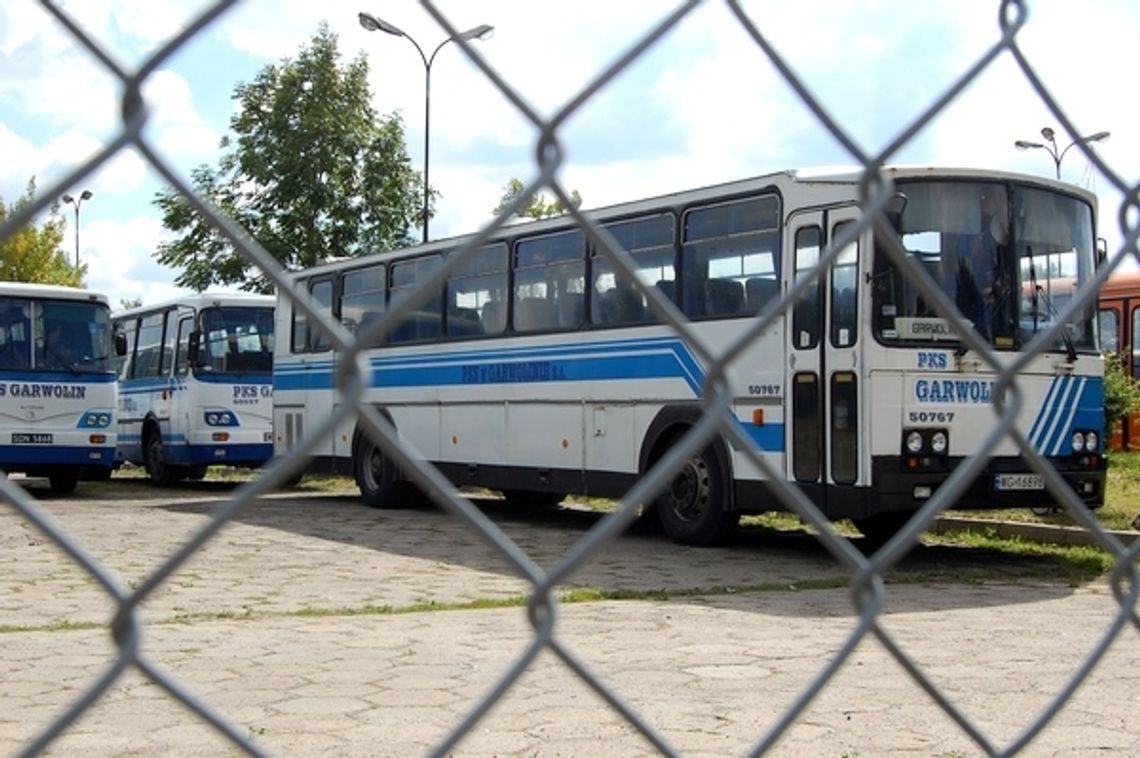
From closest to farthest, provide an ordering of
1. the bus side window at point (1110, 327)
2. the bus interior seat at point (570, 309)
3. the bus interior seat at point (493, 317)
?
the bus interior seat at point (570, 309) < the bus interior seat at point (493, 317) < the bus side window at point (1110, 327)

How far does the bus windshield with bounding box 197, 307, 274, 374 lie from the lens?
21422 mm

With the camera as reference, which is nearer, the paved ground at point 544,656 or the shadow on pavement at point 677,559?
the paved ground at point 544,656

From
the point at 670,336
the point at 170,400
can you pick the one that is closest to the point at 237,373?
the point at 170,400

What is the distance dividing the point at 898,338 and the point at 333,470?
8597 millimetres

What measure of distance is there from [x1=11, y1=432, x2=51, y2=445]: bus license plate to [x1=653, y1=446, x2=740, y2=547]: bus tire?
863cm

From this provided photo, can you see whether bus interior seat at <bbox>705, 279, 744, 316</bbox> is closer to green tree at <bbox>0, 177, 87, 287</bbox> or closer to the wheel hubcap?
the wheel hubcap

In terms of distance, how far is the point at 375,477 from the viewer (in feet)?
54.7

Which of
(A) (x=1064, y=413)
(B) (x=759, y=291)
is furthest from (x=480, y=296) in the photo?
(A) (x=1064, y=413)

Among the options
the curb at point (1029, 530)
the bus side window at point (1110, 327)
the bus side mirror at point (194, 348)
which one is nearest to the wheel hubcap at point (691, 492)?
the curb at point (1029, 530)

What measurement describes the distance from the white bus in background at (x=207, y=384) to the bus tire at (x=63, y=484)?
227 cm

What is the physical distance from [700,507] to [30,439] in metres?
9.23

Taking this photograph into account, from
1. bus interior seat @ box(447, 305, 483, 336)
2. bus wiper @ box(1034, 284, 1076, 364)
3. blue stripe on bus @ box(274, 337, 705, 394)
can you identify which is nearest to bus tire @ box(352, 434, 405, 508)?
blue stripe on bus @ box(274, 337, 705, 394)

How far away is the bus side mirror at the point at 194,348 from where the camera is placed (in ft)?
69.5

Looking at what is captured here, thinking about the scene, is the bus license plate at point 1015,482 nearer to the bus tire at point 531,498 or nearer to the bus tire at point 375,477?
the bus tire at point 531,498
